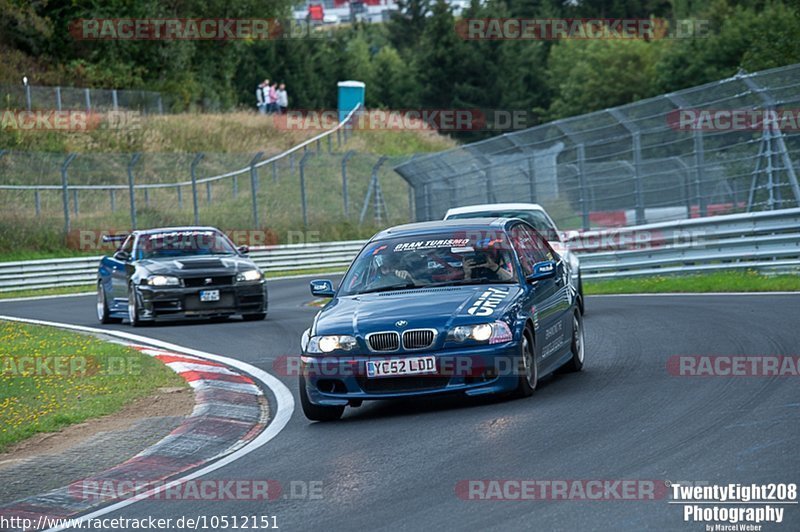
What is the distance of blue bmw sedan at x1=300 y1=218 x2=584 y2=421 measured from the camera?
951 centimetres

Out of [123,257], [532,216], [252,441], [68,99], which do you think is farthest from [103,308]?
[68,99]

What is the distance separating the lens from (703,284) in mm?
20516

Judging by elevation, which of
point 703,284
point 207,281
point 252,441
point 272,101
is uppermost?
point 272,101

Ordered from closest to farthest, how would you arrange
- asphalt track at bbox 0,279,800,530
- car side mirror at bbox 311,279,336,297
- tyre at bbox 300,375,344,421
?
asphalt track at bbox 0,279,800,530, tyre at bbox 300,375,344,421, car side mirror at bbox 311,279,336,297

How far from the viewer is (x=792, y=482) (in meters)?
6.43

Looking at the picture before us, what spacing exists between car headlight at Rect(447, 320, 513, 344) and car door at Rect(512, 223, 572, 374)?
0.63 m

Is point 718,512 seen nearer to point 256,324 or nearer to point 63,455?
point 63,455

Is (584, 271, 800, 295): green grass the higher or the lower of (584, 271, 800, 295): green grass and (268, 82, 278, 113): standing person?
the lower

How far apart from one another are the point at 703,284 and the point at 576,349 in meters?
9.52

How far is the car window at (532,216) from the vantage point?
17453 mm

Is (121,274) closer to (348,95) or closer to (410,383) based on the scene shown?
(410,383)

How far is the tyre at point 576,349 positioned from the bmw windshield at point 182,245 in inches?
360

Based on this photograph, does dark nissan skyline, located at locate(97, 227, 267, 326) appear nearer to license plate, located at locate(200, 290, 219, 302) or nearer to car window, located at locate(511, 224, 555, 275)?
license plate, located at locate(200, 290, 219, 302)

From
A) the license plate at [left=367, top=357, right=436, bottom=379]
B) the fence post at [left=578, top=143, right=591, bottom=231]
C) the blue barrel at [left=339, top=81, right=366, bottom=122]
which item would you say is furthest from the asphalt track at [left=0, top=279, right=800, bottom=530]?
the blue barrel at [left=339, top=81, right=366, bottom=122]
